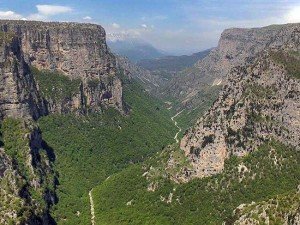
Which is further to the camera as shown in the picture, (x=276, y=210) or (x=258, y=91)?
(x=258, y=91)

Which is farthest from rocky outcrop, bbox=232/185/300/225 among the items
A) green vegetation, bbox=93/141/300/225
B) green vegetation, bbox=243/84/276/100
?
green vegetation, bbox=243/84/276/100

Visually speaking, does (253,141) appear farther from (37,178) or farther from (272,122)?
(37,178)

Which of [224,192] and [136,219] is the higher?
[224,192]

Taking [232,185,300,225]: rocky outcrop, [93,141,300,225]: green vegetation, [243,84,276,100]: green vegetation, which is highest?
[243,84,276,100]: green vegetation

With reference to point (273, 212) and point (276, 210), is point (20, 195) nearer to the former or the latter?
point (273, 212)

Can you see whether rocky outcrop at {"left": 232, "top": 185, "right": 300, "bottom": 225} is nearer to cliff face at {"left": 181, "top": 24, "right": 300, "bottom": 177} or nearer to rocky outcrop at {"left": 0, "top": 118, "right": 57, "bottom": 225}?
rocky outcrop at {"left": 0, "top": 118, "right": 57, "bottom": 225}

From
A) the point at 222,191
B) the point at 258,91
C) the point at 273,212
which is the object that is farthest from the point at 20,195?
the point at 258,91

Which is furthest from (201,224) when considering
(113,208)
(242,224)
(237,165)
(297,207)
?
(297,207)
